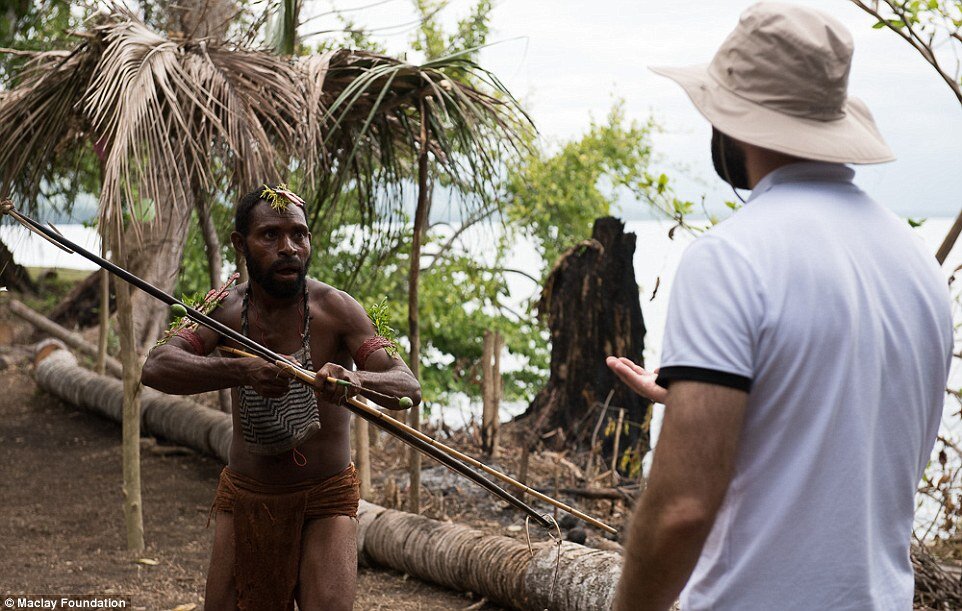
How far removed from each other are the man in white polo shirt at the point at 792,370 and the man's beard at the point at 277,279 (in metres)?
1.90

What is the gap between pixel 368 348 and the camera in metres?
3.28

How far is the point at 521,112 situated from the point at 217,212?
15.0 feet

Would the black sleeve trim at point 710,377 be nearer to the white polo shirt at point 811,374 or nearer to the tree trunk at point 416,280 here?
the white polo shirt at point 811,374

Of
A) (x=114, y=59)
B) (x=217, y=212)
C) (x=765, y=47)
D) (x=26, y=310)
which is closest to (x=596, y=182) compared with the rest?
(x=217, y=212)

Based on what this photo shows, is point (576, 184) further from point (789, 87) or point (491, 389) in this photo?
point (789, 87)

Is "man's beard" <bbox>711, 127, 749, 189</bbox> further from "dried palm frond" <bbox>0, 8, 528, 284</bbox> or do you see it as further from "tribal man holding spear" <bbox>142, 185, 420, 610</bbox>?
"dried palm frond" <bbox>0, 8, 528, 284</bbox>

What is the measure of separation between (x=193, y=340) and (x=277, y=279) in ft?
1.06

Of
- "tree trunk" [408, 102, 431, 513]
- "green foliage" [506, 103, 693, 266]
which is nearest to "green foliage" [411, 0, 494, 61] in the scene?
"green foliage" [506, 103, 693, 266]

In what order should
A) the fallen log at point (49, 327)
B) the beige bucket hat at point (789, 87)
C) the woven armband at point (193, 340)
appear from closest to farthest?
the beige bucket hat at point (789, 87), the woven armband at point (193, 340), the fallen log at point (49, 327)

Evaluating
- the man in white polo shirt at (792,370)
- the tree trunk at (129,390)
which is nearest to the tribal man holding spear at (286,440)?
the man in white polo shirt at (792,370)

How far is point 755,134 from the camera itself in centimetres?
154

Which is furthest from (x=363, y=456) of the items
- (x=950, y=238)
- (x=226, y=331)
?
(x=226, y=331)

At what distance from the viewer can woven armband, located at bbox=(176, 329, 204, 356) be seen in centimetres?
323

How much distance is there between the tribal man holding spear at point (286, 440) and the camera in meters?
3.24
